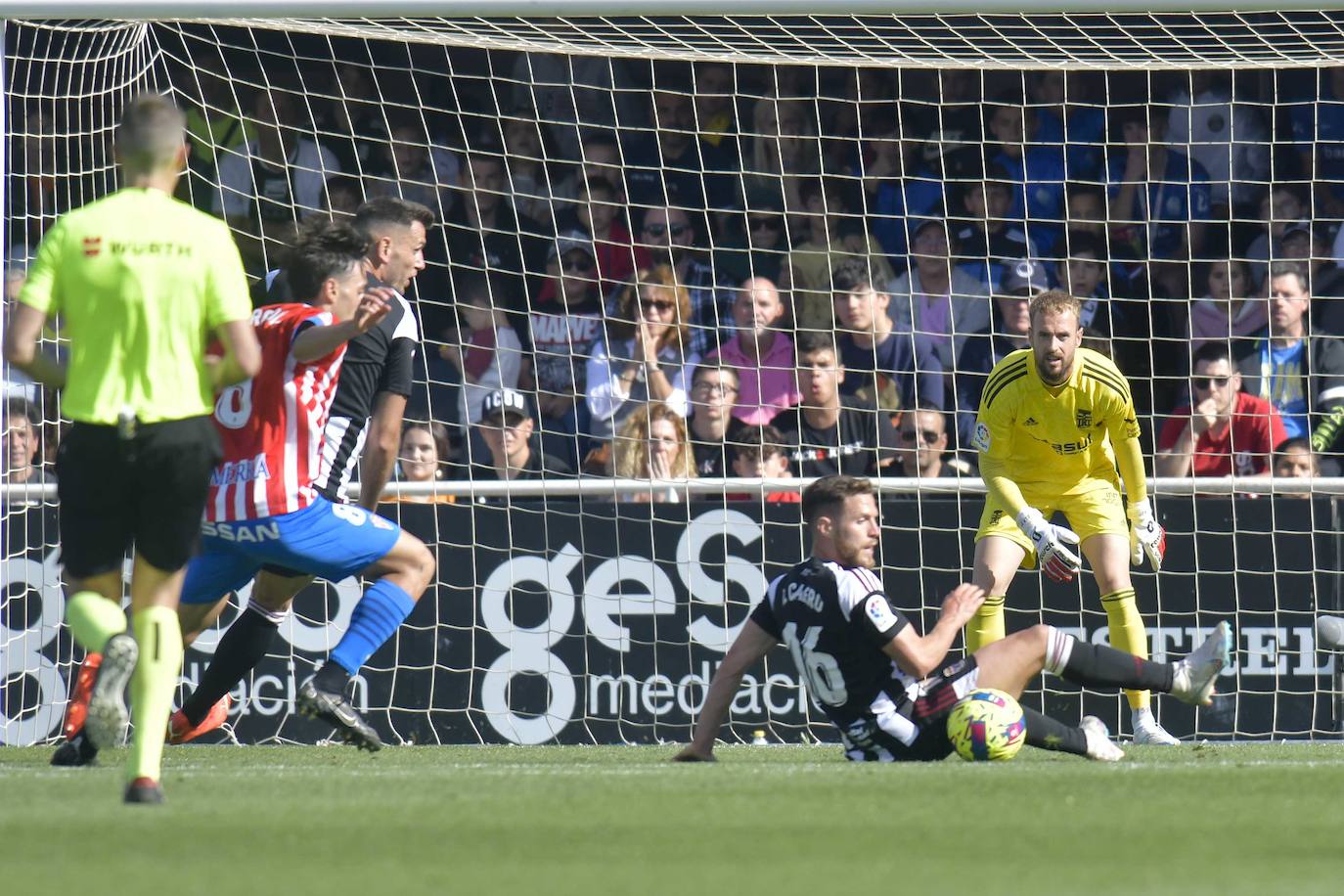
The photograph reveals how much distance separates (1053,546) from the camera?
24.6 ft

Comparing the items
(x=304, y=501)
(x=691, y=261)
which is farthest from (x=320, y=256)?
(x=691, y=261)

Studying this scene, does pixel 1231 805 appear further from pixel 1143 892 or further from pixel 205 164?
pixel 205 164

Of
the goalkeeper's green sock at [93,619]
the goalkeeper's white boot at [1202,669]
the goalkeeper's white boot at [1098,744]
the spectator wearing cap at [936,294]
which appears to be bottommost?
the goalkeeper's white boot at [1098,744]

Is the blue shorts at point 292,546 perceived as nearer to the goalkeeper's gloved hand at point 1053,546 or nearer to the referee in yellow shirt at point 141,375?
the referee in yellow shirt at point 141,375

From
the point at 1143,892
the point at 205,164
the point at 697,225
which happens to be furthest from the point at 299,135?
the point at 1143,892

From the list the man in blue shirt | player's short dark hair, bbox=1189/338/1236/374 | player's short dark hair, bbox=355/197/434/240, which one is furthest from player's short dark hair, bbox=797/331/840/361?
player's short dark hair, bbox=355/197/434/240

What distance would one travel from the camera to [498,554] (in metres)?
8.92

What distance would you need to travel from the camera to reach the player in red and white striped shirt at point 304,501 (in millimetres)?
6262

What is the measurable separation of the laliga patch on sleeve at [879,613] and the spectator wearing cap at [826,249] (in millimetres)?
4689

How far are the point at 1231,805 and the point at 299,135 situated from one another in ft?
24.4

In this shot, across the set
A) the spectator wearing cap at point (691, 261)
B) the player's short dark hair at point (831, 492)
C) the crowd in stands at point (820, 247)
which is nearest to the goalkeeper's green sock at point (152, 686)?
the player's short dark hair at point (831, 492)

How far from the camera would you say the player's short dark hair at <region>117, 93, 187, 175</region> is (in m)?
4.64

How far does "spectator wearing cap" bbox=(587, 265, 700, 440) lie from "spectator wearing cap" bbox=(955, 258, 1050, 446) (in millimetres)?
1491

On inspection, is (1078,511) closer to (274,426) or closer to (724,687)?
(724,687)
